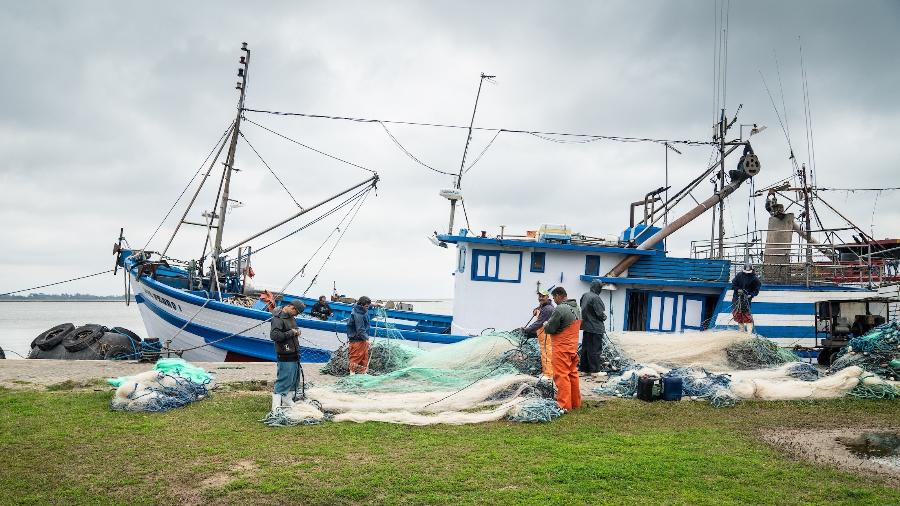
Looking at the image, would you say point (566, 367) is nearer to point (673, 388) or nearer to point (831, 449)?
point (673, 388)

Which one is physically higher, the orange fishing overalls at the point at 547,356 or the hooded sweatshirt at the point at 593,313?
the hooded sweatshirt at the point at 593,313

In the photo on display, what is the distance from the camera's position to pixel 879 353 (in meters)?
10.4

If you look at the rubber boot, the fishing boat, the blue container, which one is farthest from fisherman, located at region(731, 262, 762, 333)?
the rubber boot

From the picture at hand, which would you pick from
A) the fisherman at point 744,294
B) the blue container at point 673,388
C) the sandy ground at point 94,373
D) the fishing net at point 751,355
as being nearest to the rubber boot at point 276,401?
the sandy ground at point 94,373

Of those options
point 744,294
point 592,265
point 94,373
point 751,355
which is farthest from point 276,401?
point 744,294

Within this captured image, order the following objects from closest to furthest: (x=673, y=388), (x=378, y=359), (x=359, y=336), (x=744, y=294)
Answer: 1. (x=673, y=388)
2. (x=359, y=336)
3. (x=378, y=359)
4. (x=744, y=294)

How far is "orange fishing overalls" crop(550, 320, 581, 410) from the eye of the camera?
26.4ft

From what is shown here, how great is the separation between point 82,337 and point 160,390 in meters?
8.05

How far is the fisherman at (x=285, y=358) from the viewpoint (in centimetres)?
771

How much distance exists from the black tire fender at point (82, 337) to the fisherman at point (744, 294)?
1436cm

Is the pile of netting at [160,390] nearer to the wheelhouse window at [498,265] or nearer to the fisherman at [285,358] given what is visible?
the fisherman at [285,358]

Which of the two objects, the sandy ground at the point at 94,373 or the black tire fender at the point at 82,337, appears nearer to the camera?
the sandy ground at the point at 94,373

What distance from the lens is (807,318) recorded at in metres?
16.0

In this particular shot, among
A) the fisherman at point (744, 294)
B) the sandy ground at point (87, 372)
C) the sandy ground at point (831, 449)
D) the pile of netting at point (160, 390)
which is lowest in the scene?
the sandy ground at point (87, 372)
